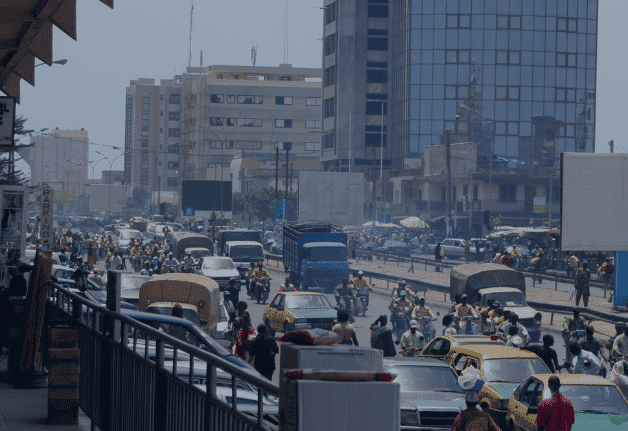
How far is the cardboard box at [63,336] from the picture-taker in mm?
9336

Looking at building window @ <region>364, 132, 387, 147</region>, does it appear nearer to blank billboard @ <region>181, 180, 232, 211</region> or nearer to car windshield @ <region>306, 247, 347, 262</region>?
blank billboard @ <region>181, 180, 232, 211</region>

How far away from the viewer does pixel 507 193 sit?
104 m

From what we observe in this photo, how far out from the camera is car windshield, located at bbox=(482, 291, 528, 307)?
28.6 m

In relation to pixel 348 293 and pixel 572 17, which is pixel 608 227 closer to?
pixel 348 293

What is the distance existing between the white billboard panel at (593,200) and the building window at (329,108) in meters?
94.2

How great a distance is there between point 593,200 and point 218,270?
14.8 metres

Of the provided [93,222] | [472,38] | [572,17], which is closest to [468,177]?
[472,38]

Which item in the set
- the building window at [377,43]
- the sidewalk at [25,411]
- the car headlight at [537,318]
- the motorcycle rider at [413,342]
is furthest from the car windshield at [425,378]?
the building window at [377,43]

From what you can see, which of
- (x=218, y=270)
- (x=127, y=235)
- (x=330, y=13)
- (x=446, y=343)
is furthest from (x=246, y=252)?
(x=330, y=13)

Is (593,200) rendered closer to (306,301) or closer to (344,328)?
(306,301)

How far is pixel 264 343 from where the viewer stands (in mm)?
14586

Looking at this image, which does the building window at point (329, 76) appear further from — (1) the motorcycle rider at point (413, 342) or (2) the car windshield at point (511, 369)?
(2) the car windshield at point (511, 369)

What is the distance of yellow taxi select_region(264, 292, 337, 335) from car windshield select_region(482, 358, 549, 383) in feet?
34.7

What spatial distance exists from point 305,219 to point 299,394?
6243 cm
